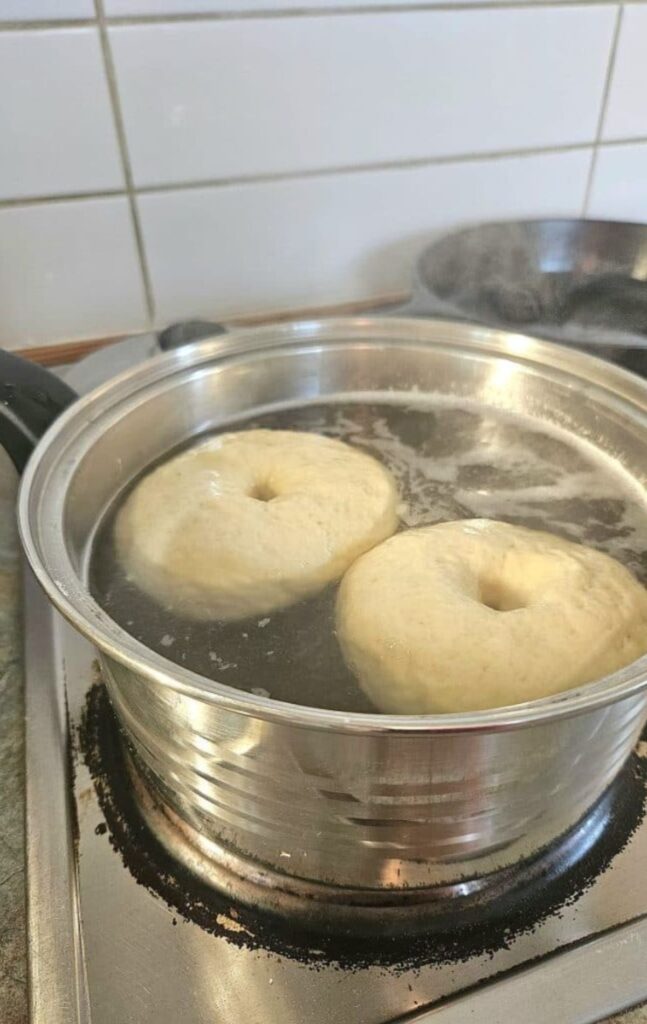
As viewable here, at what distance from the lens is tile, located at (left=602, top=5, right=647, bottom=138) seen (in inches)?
36.3

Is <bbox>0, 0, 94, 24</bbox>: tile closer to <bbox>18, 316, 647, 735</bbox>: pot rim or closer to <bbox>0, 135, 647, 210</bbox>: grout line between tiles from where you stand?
<bbox>0, 135, 647, 210</bbox>: grout line between tiles

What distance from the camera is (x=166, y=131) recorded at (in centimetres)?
83

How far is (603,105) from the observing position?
38.1 inches

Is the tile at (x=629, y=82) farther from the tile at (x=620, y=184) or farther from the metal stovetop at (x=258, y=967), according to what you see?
the metal stovetop at (x=258, y=967)

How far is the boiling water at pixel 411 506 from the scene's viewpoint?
56cm

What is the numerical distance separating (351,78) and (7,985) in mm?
889

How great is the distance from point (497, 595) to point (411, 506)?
13cm

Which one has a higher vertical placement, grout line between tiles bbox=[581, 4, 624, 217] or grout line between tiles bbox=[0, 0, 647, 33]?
grout line between tiles bbox=[0, 0, 647, 33]

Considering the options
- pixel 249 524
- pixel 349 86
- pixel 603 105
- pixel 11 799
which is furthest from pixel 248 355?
pixel 603 105

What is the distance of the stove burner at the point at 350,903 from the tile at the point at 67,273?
0.56m

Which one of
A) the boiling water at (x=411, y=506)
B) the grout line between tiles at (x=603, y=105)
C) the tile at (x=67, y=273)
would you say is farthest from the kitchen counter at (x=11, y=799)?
the grout line between tiles at (x=603, y=105)

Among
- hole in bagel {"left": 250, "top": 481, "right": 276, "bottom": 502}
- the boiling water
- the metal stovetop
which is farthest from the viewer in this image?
hole in bagel {"left": 250, "top": 481, "right": 276, "bottom": 502}

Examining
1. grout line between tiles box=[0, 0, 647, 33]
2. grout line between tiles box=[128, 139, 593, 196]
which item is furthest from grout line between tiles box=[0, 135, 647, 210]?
grout line between tiles box=[0, 0, 647, 33]

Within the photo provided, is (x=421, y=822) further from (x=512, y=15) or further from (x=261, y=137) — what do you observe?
(x=512, y=15)
